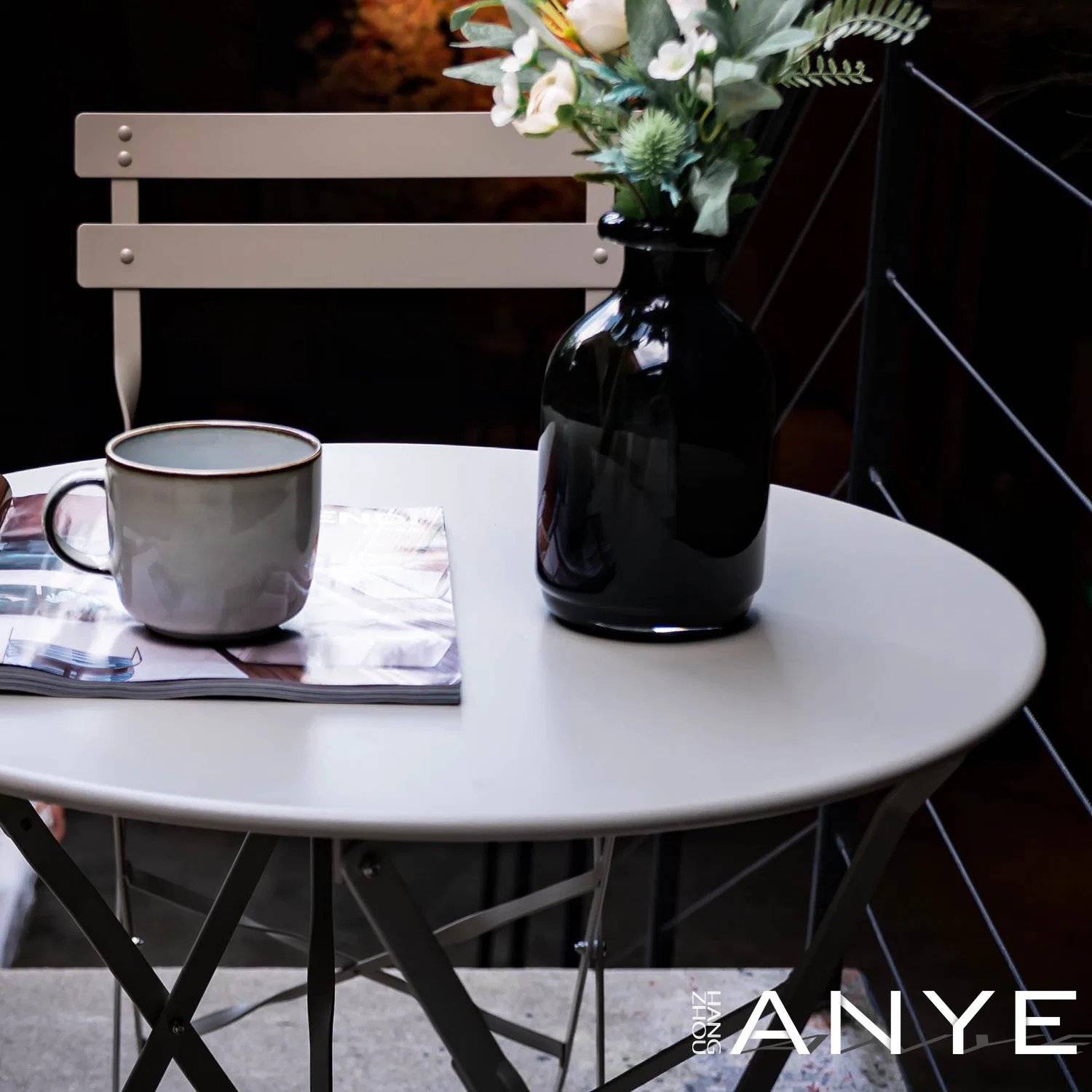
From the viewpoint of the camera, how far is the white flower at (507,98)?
71cm

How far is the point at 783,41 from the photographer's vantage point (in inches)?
25.3

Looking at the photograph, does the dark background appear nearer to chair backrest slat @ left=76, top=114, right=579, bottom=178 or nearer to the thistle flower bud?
chair backrest slat @ left=76, top=114, right=579, bottom=178

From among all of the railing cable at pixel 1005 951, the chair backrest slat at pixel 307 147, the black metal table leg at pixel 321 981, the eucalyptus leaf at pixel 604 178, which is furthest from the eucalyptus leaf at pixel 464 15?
the railing cable at pixel 1005 951

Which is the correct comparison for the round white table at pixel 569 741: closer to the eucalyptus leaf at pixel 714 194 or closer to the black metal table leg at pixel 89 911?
the black metal table leg at pixel 89 911

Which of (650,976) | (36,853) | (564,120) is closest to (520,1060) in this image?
(650,976)

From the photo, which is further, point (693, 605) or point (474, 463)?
point (474, 463)

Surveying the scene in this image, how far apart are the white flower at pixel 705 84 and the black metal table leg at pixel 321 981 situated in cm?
61

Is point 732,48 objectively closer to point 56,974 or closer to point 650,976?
point 650,976

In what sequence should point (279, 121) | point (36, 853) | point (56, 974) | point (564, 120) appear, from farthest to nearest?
point (56, 974)
point (279, 121)
point (36, 853)
point (564, 120)

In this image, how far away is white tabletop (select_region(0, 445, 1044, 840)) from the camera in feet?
1.86

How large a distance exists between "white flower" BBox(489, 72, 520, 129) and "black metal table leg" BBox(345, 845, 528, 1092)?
39 cm

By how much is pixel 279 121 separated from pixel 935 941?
132cm

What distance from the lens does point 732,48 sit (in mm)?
662

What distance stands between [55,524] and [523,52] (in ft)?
1.19
